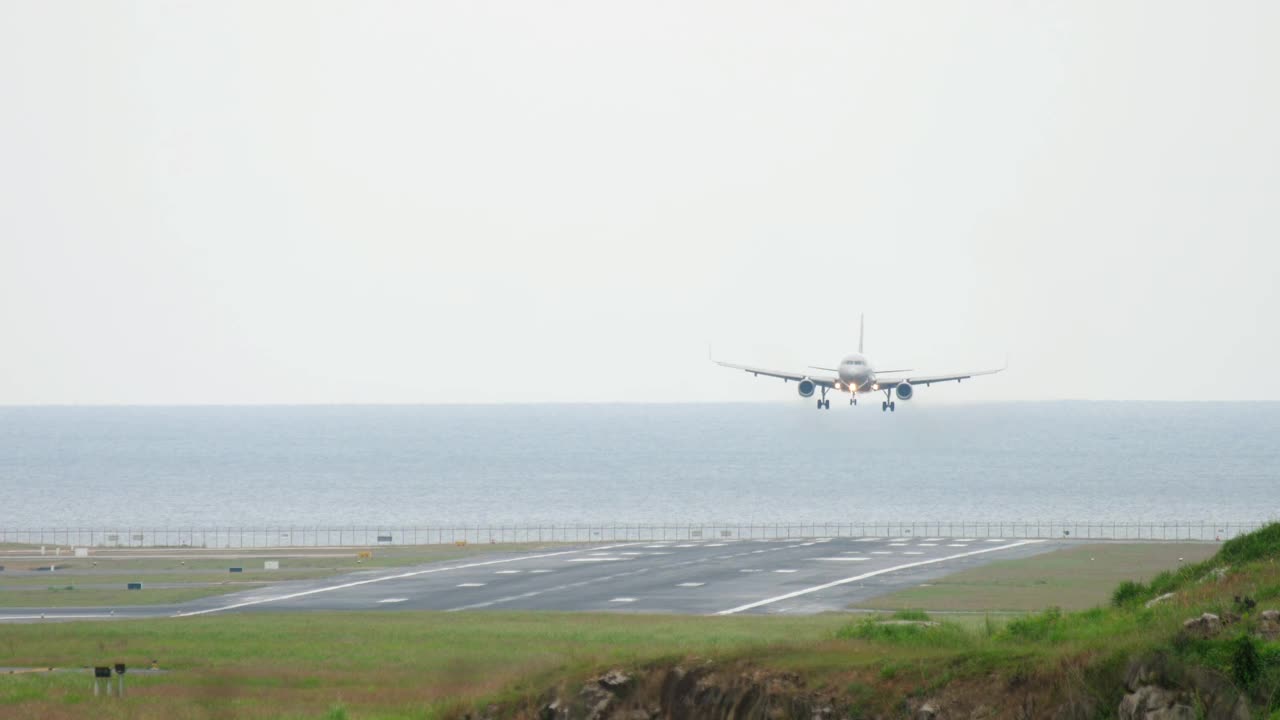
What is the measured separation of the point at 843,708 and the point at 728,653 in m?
4.12

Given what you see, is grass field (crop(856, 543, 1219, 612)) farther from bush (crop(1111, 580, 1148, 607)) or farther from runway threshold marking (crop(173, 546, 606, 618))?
runway threshold marking (crop(173, 546, 606, 618))

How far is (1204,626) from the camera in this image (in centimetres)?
3469

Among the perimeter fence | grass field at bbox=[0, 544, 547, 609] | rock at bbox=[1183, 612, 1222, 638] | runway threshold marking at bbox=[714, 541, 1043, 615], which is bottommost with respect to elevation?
the perimeter fence

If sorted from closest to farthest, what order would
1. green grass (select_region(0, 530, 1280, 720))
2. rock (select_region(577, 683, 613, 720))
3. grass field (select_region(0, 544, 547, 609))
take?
1. green grass (select_region(0, 530, 1280, 720))
2. rock (select_region(577, 683, 613, 720))
3. grass field (select_region(0, 544, 547, 609))

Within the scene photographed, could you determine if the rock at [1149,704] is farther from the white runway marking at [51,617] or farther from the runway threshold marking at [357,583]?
the white runway marking at [51,617]

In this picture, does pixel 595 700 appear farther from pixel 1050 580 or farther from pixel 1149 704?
pixel 1050 580

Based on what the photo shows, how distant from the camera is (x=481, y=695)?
147 feet

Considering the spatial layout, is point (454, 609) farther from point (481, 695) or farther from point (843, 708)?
point (843, 708)

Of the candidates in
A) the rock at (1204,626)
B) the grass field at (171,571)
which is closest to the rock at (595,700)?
the rock at (1204,626)

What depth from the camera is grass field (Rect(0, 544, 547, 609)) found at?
9262 centimetres

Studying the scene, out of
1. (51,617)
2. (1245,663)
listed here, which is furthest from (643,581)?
(1245,663)

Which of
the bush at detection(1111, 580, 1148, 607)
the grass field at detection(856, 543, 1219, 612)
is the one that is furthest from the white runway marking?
the bush at detection(1111, 580, 1148, 607)

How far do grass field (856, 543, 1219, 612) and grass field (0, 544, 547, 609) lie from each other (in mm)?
42794

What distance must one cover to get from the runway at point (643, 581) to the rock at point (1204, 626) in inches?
1791
